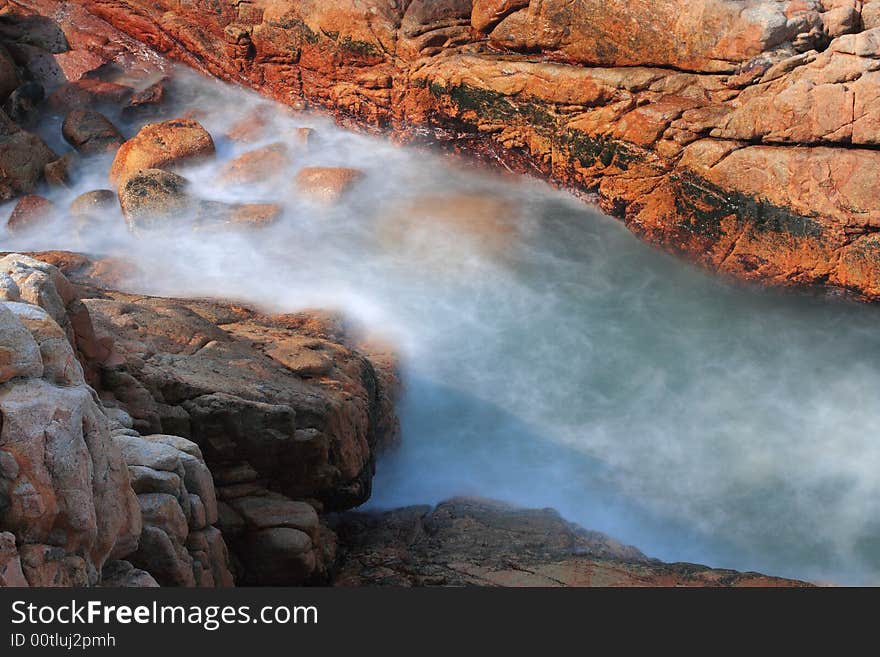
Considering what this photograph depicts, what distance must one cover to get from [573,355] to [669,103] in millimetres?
4594

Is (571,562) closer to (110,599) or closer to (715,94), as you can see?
(110,599)

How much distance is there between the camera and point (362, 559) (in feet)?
33.2

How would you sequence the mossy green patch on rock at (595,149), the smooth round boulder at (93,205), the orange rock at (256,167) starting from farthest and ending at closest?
the orange rock at (256,167)
the smooth round boulder at (93,205)
the mossy green patch on rock at (595,149)

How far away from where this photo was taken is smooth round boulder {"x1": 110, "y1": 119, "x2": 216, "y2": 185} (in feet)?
57.6

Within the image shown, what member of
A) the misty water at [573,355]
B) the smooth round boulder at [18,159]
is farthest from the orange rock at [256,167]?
the smooth round boulder at [18,159]

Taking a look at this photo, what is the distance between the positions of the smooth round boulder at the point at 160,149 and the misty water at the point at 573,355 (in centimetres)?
36

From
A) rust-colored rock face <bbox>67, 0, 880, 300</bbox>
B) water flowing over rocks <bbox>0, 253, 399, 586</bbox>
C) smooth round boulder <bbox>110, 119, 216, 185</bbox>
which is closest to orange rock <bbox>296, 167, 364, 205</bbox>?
rust-colored rock face <bbox>67, 0, 880, 300</bbox>

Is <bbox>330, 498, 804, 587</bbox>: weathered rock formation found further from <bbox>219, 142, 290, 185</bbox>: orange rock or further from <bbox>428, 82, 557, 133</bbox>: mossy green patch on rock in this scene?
<bbox>219, 142, 290, 185</bbox>: orange rock

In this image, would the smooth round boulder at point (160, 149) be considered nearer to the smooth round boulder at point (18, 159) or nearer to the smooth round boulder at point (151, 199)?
the smooth round boulder at point (151, 199)

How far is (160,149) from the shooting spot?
58.0ft

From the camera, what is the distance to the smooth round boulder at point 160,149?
691 inches

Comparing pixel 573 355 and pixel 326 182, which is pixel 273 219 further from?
pixel 573 355

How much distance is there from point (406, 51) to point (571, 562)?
1147 centimetres

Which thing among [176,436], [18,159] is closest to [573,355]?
[176,436]
